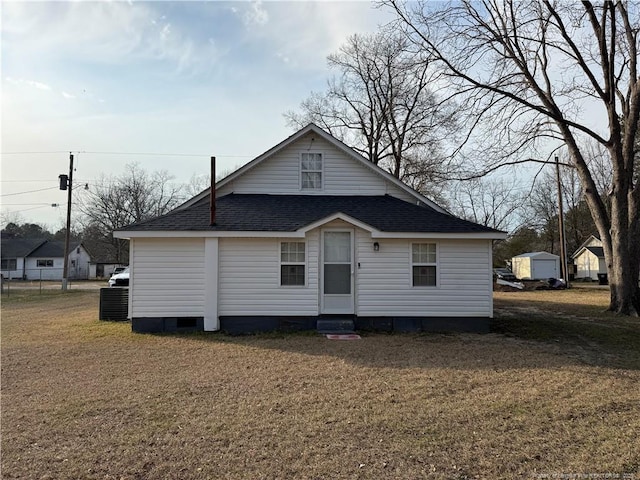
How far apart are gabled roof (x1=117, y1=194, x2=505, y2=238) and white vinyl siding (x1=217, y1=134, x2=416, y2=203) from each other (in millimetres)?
227

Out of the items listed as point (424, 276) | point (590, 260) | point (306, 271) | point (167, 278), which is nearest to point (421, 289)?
point (424, 276)

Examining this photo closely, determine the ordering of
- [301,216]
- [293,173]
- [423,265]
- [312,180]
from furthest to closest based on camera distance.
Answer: [312,180], [293,173], [301,216], [423,265]

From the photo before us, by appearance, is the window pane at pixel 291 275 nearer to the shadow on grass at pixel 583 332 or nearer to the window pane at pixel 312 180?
the window pane at pixel 312 180

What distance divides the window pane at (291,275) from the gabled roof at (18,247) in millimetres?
48216

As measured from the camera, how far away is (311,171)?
13188mm

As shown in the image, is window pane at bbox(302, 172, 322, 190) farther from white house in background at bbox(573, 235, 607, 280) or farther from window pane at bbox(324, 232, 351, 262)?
white house in background at bbox(573, 235, 607, 280)

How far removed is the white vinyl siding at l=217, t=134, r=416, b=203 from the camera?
13078mm

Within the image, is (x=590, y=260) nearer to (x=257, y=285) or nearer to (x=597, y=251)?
(x=597, y=251)

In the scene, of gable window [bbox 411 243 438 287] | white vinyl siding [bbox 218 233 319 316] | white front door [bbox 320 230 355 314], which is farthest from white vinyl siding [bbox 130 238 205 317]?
gable window [bbox 411 243 438 287]

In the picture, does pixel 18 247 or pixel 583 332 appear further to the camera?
pixel 18 247

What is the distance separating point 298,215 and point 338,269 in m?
1.79

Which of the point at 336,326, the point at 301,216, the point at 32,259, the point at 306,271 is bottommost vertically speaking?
the point at 336,326

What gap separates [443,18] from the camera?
571 inches

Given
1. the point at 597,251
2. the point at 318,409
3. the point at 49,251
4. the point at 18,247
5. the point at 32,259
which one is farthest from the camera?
the point at 18,247
